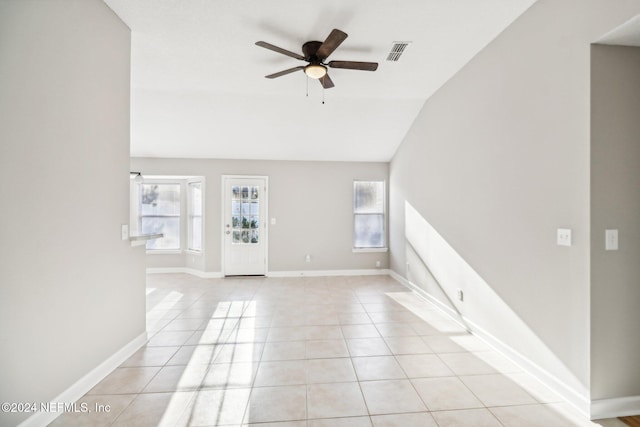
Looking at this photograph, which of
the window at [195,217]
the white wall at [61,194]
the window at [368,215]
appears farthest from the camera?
the window at [368,215]

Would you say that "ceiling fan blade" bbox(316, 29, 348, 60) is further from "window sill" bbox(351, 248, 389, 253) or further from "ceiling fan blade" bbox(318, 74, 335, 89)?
"window sill" bbox(351, 248, 389, 253)

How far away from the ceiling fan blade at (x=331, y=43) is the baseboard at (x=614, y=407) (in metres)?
3.12

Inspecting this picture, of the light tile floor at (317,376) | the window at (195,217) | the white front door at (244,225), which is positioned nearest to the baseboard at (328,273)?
the white front door at (244,225)

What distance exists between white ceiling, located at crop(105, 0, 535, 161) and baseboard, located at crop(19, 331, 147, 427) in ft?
9.59

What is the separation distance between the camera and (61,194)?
1933mm

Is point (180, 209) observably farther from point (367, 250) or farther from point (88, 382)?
point (88, 382)

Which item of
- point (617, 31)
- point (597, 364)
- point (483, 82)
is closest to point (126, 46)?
point (483, 82)

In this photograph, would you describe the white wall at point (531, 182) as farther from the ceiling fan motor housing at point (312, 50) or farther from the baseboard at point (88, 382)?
the baseboard at point (88, 382)

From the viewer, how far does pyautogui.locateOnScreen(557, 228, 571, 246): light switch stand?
2.03 meters

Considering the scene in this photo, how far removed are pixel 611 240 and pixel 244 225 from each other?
212 inches

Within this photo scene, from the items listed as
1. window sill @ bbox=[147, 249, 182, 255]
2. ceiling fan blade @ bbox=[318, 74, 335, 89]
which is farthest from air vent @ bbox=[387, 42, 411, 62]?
window sill @ bbox=[147, 249, 182, 255]

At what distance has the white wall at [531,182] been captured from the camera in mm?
1948

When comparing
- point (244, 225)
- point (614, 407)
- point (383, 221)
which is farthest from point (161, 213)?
point (614, 407)

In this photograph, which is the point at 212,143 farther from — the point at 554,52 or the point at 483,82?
the point at 554,52
